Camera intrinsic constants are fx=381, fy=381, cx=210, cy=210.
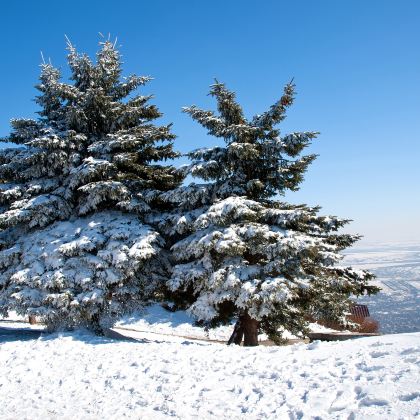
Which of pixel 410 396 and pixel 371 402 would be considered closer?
pixel 410 396

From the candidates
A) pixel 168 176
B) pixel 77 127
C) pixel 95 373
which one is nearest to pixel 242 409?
pixel 95 373

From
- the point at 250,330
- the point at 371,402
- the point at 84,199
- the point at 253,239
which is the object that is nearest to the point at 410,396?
the point at 371,402

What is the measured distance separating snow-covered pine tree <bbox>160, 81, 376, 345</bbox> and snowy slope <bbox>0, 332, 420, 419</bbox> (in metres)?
2.13

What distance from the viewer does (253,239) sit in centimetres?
1195

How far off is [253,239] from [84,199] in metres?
7.04

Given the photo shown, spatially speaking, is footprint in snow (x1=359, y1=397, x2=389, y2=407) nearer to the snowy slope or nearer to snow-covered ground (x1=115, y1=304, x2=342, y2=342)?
the snowy slope

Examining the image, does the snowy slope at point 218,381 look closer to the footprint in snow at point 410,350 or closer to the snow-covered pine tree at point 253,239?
the footprint in snow at point 410,350

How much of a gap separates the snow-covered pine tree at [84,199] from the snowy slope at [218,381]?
243cm

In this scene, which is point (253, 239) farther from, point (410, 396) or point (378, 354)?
point (410, 396)

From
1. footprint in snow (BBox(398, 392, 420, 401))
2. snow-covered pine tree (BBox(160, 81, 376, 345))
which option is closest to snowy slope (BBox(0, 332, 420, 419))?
footprint in snow (BBox(398, 392, 420, 401))

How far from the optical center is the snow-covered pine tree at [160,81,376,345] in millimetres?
11609

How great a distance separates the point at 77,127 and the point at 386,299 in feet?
483

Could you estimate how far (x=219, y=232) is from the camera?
1183 cm

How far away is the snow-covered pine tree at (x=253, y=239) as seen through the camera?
1161 centimetres
